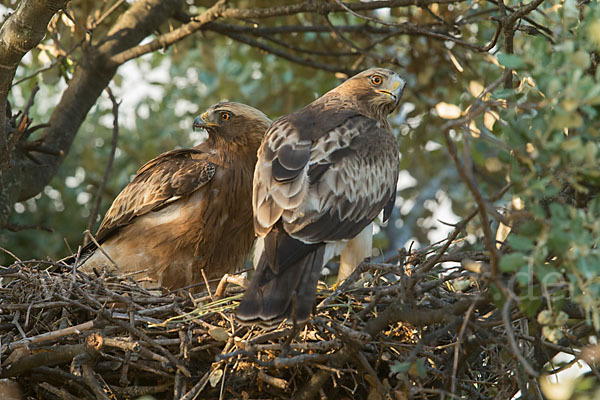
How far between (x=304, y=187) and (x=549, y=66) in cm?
196

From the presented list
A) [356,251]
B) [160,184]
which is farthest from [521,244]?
[160,184]

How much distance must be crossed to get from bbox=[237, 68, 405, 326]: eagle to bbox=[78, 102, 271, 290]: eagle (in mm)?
696

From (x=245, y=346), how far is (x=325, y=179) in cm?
122

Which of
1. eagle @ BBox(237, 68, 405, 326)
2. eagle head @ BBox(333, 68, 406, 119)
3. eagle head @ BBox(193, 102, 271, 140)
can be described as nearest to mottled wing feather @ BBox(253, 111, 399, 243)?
eagle @ BBox(237, 68, 405, 326)

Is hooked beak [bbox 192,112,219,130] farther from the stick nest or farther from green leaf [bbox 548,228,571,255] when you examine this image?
green leaf [bbox 548,228,571,255]

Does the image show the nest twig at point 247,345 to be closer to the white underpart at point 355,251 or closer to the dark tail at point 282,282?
the dark tail at point 282,282

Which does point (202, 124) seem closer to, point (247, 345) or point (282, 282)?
point (282, 282)

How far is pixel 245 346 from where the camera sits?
3.81m

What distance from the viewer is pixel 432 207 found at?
970cm

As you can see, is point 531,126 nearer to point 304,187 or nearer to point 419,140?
point 304,187

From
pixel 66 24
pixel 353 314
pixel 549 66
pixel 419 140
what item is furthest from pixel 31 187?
pixel 549 66

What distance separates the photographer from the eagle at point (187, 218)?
552cm

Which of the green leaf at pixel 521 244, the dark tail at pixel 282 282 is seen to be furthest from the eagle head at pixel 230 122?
the green leaf at pixel 521 244

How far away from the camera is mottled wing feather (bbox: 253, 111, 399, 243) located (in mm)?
4359
